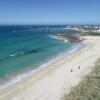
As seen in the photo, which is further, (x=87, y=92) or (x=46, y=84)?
(x=46, y=84)

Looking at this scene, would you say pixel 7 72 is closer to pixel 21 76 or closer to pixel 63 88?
pixel 21 76

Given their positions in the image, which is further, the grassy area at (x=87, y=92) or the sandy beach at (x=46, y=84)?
the sandy beach at (x=46, y=84)

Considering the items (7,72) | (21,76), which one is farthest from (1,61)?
(21,76)

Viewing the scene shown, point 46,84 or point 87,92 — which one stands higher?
point 87,92

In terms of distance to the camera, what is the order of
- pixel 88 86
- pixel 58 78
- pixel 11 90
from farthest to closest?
pixel 58 78
pixel 11 90
pixel 88 86

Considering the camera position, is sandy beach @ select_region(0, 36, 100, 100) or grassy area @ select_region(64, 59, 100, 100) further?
sandy beach @ select_region(0, 36, 100, 100)

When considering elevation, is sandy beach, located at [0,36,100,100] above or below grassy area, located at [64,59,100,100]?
below

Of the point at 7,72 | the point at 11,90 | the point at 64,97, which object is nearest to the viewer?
the point at 64,97

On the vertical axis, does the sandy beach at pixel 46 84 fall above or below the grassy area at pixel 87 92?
below

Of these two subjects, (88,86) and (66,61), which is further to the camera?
(66,61)
